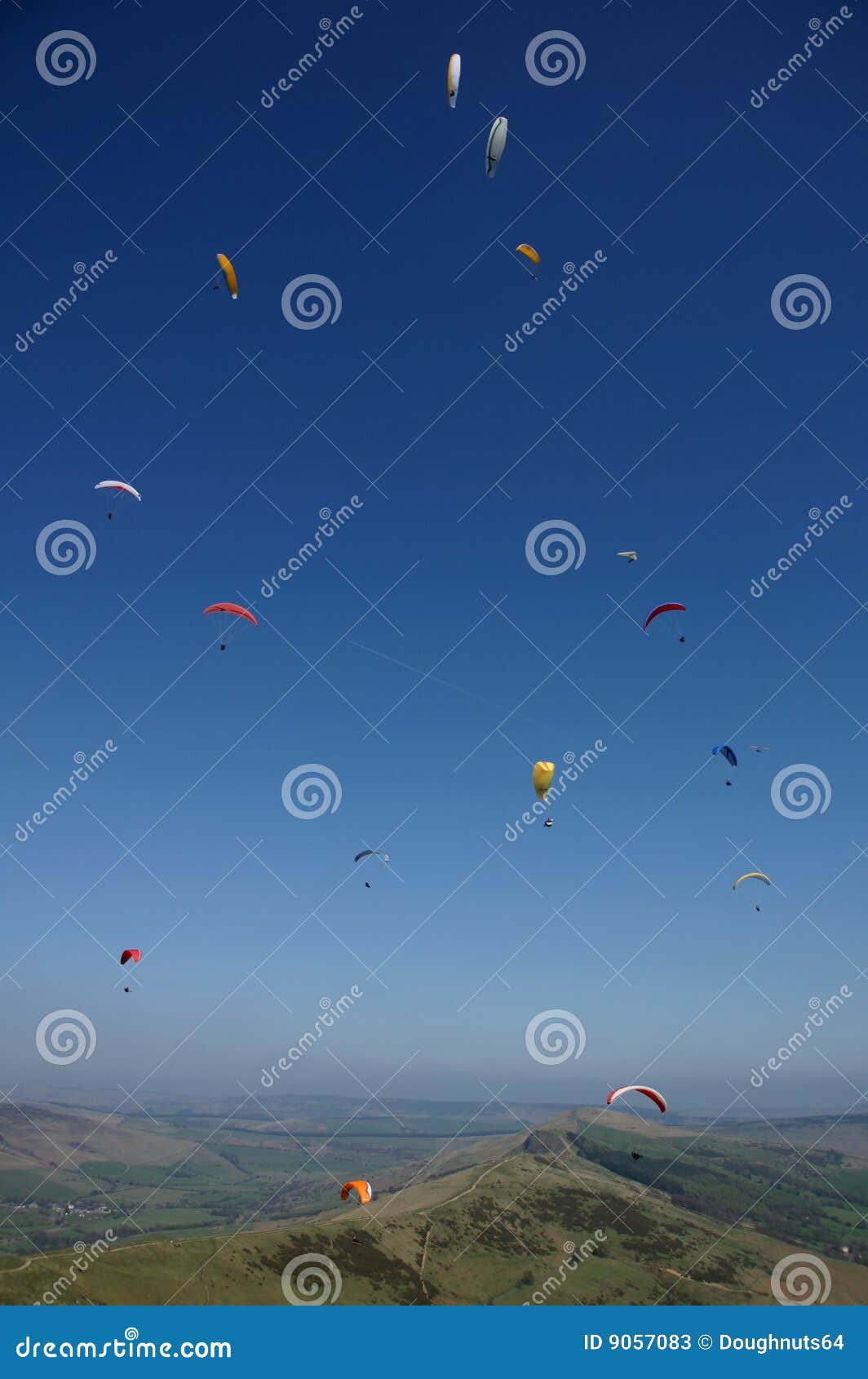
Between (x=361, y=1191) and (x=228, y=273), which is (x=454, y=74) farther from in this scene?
(x=361, y=1191)

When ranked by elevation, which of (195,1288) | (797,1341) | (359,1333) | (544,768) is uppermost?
(544,768)

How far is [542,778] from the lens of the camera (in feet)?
164

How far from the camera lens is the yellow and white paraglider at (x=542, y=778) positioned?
162 feet

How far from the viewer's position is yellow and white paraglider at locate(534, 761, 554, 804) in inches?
1946

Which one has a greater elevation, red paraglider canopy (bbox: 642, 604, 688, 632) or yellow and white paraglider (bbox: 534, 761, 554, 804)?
red paraglider canopy (bbox: 642, 604, 688, 632)

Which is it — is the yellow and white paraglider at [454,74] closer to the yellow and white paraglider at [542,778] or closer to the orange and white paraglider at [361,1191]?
the yellow and white paraglider at [542,778]

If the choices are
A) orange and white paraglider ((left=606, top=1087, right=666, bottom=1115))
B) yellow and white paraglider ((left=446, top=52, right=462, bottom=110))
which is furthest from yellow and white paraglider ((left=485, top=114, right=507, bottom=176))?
orange and white paraglider ((left=606, top=1087, right=666, bottom=1115))

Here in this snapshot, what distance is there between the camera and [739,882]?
58375mm

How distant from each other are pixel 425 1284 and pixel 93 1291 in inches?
3132

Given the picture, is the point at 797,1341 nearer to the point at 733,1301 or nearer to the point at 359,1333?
the point at 359,1333

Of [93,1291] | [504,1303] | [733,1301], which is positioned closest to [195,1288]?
[93,1291]

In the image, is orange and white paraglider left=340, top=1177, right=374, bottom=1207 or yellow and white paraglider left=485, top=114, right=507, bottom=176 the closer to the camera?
yellow and white paraglider left=485, top=114, right=507, bottom=176

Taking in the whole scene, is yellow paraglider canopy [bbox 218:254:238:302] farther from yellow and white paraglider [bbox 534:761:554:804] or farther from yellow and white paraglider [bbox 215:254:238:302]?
yellow and white paraglider [bbox 534:761:554:804]

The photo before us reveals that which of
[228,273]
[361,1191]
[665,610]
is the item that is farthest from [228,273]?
[361,1191]
